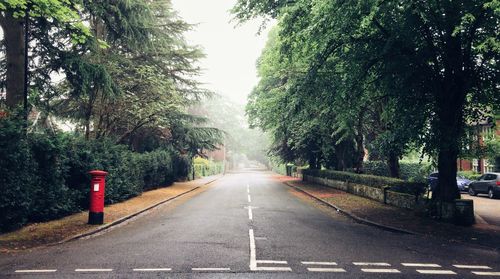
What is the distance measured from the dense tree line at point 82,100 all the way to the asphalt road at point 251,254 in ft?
9.60

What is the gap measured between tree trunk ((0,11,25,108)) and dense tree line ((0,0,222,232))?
36mm

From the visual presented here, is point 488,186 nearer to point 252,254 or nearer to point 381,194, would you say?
point 381,194

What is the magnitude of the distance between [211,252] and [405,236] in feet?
18.8

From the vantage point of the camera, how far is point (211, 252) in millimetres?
7965

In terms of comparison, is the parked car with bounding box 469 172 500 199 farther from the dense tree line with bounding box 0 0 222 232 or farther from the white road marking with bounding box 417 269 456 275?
the white road marking with bounding box 417 269 456 275

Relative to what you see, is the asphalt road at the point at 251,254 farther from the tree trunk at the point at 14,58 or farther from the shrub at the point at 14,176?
the tree trunk at the point at 14,58

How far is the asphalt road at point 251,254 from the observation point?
258 inches

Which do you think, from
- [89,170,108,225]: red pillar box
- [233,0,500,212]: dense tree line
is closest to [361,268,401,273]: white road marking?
[233,0,500,212]: dense tree line

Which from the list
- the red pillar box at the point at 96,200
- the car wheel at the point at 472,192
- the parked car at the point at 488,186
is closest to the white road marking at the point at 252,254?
the red pillar box at the point at 96,200

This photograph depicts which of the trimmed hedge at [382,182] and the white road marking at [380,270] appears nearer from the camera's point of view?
the white road marking at [380,270]

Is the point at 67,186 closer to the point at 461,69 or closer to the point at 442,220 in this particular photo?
the point at 442,220

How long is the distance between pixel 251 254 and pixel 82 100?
1693cm

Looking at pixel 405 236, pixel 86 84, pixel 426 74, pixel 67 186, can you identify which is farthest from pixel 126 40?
pixel 405 236

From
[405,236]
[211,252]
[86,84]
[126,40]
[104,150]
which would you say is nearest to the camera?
[211,252]
